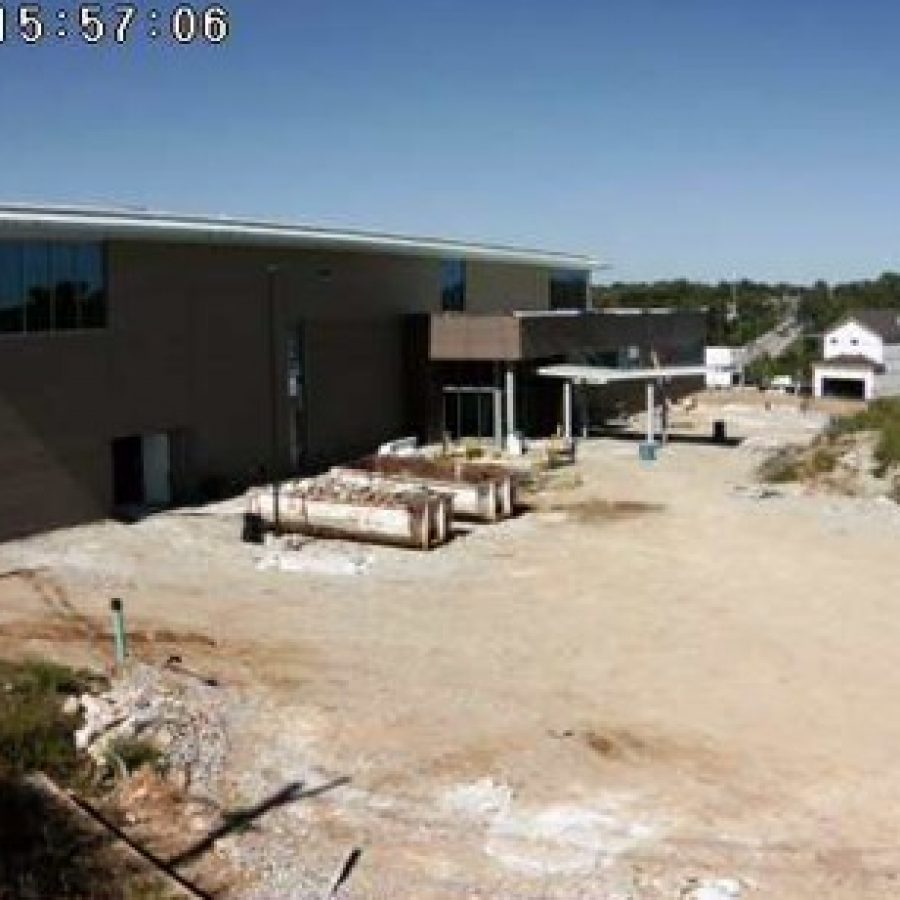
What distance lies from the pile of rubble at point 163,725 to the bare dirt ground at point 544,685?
0.36 m

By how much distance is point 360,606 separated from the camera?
90.9 feet

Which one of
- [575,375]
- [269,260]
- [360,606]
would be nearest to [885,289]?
[575,375]

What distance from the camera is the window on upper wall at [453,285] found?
54719 millimetres

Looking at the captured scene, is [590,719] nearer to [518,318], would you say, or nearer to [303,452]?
[303,452]

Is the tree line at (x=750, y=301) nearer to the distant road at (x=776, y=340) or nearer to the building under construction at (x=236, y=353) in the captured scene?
the distant road at (x=776, y=340)

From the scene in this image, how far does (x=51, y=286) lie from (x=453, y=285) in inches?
935

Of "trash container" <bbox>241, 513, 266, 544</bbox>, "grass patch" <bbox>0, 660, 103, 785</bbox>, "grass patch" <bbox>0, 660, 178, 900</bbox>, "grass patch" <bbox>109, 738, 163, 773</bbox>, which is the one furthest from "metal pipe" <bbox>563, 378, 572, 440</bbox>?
"grass patch" <bbox>109, 738, 163, 773</bbox>

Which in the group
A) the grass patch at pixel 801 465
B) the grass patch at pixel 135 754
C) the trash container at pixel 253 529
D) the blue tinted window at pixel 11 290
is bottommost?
the grass patch at pixel 135 754

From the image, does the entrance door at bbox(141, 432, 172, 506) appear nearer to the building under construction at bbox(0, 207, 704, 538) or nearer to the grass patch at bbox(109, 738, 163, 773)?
the building under construction at bbox(0, 207, 704, 538)

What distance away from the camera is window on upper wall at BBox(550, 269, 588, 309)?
66.6 meters

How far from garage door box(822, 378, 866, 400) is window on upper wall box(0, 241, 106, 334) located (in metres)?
53.4

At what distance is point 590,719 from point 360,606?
8.06 m

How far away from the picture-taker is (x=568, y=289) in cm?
6862

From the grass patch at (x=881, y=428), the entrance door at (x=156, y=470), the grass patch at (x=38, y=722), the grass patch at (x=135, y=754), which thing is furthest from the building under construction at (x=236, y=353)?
the grass patch at (x=135, y=754)
